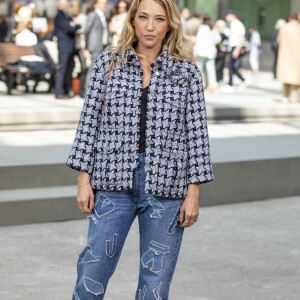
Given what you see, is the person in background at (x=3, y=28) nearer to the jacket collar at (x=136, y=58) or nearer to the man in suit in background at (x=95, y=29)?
the man in suit in background at (x=95, y=29)

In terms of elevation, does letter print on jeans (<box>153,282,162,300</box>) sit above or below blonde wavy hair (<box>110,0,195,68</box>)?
below

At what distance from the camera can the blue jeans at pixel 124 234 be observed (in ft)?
11.2

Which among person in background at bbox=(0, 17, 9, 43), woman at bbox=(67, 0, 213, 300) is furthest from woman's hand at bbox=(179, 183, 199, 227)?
person in background at bbox=(0, 17, 9, 43)

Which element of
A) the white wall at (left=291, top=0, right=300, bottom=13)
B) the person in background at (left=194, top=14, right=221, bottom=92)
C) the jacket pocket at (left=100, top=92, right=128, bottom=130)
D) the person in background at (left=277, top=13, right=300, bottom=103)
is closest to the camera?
the jacket pocket at (left=100, top=92, right=128, bottom=130)

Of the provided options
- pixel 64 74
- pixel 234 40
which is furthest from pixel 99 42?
pixel 234 40

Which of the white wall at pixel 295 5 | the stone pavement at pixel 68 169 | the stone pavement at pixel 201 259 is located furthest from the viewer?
the white wall at pixel 295 5

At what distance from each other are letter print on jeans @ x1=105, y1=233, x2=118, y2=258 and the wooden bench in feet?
40.9

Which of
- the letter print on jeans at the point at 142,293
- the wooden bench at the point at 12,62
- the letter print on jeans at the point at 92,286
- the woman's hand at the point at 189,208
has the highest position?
the woman's hand at the point at 189,208

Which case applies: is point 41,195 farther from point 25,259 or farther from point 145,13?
point 145,13

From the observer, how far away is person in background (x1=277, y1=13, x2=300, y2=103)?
15.3m

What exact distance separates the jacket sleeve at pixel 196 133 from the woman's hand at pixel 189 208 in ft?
0.13

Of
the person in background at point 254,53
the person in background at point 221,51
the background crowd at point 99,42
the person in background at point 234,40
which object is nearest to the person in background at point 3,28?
the background crowd at point 99,42

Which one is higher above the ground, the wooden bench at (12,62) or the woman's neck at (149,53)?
the woman's neck at (149,53)

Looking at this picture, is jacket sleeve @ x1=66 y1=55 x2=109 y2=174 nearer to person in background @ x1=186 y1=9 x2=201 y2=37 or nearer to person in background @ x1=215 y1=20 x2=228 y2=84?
person in background @ x1=186 y1=9 x2=201 y2=37
